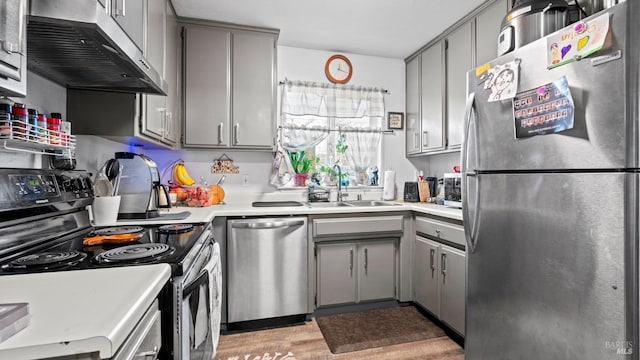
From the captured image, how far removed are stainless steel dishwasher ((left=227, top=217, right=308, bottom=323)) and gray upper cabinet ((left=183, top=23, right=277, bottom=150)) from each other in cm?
76

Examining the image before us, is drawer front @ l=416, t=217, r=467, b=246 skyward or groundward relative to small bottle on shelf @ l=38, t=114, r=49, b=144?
groundward

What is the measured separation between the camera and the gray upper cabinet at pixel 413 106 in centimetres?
299

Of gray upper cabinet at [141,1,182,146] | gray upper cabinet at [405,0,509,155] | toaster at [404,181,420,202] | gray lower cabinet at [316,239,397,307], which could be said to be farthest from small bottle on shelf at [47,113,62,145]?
toaster at [404,181,420,202]

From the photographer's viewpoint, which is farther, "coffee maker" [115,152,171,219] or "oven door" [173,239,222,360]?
"coffee maker" [115,152,171,219]

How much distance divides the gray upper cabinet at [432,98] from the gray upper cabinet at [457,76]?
0.27ft

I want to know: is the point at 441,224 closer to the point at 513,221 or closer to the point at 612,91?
the point at 513,221

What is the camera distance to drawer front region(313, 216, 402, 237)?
7.64 ft

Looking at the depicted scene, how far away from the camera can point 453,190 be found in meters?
2.42

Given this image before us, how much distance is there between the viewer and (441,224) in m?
2.17

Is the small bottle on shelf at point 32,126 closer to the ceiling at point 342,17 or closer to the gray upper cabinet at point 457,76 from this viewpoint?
the ceiling at point 342,17

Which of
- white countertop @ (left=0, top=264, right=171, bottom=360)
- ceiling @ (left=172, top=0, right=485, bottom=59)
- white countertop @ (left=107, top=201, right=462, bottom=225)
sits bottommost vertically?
white countertop @ (left=0, top=264, right=171, bottom=360)

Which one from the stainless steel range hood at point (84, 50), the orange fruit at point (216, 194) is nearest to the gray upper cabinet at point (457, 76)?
the orange fruit at point (216, 194)

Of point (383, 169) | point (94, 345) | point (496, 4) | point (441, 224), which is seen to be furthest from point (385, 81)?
point (94, 345)

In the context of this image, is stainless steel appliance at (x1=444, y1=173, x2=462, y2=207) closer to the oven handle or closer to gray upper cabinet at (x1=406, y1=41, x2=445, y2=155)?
gray upper cabinet at (x1=406, y1=41, x2=445, y2=155)
